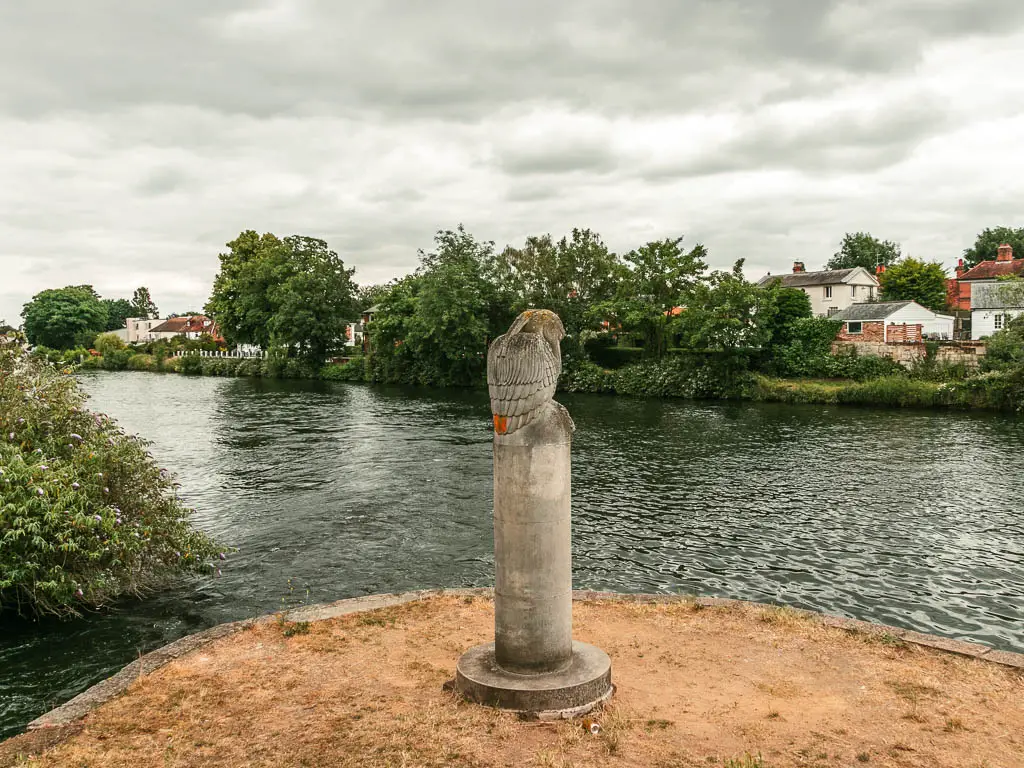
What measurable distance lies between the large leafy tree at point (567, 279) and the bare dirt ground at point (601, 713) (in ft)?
157

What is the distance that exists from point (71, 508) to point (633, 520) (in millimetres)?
11856

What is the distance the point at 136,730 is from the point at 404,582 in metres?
6.91

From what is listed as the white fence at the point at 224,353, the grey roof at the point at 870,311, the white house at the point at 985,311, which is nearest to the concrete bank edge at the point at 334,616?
the grey roof at the point at 870,311

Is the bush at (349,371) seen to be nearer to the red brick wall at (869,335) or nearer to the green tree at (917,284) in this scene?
the red brick wall at (869,335)

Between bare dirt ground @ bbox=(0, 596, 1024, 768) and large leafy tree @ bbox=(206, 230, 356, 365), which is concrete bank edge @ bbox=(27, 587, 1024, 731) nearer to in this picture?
bare dirt ground @ bbox=(0, 596, 1024, 768)

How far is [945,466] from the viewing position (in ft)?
81.6

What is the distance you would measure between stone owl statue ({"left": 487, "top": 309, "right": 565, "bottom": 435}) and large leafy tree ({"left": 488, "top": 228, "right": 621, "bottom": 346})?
4919 cm

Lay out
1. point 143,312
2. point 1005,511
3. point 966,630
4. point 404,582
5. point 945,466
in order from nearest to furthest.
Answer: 1. point 966,630
2. point 404,582
3. point 1005,511
4. point 945,466
5. point 143,312

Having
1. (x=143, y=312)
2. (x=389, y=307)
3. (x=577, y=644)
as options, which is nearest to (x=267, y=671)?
(x=577, y=644)

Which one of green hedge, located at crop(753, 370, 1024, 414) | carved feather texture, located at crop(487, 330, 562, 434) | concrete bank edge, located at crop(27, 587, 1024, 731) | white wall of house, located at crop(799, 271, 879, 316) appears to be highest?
white wall of house, located at crop(799, 271, 879, 316)

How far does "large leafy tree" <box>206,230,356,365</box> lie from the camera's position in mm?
69875

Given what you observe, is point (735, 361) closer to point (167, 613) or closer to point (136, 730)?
point (167, 613)

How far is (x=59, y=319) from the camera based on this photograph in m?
119

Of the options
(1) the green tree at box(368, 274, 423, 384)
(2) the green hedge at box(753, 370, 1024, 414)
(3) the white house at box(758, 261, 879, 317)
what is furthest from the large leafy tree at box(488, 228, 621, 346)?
(3) the white house at box(758, 261, 879, 317)
